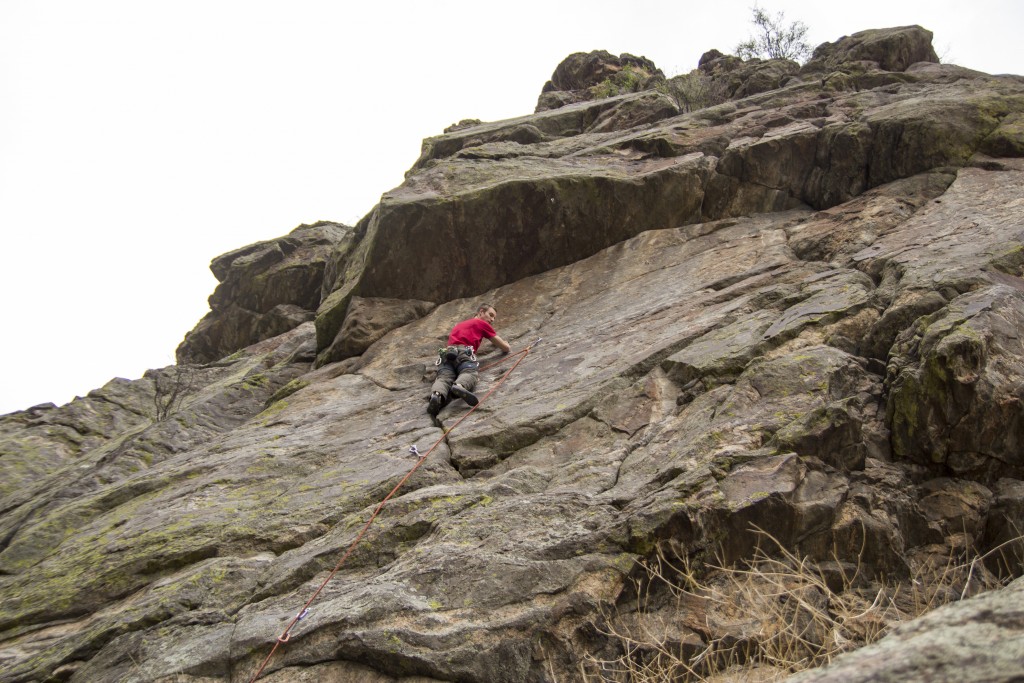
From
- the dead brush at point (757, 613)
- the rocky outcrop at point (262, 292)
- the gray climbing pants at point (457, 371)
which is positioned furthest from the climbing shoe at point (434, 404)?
the rocky outcrop at point (262, 292)

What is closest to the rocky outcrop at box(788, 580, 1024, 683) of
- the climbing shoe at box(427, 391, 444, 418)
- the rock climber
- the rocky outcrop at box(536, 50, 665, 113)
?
the rock climber

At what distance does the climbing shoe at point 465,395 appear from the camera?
28.3 feet

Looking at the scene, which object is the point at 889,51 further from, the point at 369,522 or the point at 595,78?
the point at 369,522

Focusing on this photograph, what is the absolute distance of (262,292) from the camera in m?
17.4

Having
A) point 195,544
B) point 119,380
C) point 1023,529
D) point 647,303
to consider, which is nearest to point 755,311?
point 647,303

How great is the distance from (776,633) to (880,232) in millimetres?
6472

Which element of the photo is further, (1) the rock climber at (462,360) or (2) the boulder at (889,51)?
(2) the boulder at (889,51)

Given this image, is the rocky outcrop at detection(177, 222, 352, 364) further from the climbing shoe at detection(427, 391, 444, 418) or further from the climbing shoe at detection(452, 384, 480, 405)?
the climbing shoe at detection(452, 384, 480, 405)

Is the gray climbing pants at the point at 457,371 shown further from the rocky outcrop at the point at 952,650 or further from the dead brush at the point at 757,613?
the rocky outcrop at the point at 952,650

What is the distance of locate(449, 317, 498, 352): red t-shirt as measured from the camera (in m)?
10.4

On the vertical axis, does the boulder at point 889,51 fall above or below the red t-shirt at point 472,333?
above

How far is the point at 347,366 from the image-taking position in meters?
11.6

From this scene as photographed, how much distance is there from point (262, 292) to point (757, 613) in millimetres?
14927

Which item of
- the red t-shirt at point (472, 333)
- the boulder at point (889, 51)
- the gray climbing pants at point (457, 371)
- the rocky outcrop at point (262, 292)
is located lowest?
the gray climbing pants at point (457, 371)
